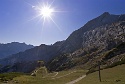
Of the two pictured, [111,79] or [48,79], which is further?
[48,79]

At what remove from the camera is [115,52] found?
19000cm

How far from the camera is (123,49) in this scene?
184250 mm

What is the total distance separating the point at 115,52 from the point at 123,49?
8483 mm

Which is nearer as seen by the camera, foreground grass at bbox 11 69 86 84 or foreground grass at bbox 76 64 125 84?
foreground grass at bbox 76 64 125 84

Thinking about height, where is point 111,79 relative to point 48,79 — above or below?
below

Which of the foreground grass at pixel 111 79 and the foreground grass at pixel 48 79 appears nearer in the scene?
the foreground grass at pixel 111 79
